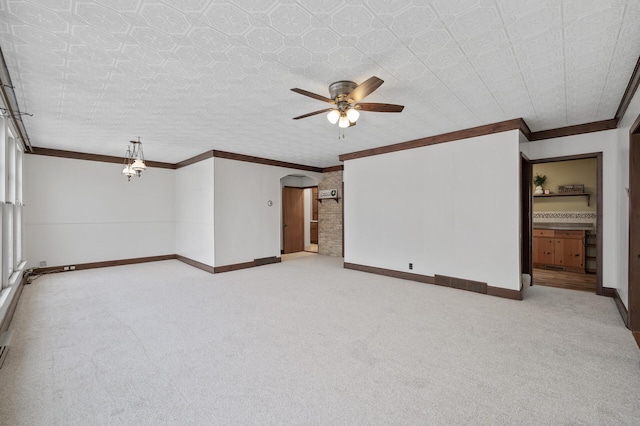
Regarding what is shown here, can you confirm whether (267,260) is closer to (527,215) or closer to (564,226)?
(527,215)

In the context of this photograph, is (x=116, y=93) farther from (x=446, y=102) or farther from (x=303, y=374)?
(x=446, y=102)

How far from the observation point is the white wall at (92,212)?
244 inches

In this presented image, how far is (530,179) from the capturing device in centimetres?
524

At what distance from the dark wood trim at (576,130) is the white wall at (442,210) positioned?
3.50 ft

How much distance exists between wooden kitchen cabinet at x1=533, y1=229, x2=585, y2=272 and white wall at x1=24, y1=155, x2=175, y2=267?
9.15 meters

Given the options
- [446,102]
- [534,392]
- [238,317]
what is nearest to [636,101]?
[446,102]

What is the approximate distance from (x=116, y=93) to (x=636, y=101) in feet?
18.6

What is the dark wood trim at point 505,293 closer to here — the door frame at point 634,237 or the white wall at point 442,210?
the white wall at point 442,210

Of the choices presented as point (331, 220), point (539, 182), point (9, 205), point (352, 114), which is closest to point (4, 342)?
point (9, 205)

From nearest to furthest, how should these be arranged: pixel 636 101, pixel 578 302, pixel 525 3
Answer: pixel 525 3 < pixel 636 101 < pixel 578 302

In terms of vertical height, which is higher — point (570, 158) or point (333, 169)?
point (333, 169)

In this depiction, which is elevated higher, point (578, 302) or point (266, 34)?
point (266, 34)

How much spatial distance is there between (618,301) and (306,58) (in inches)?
203

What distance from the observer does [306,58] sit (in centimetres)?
258
